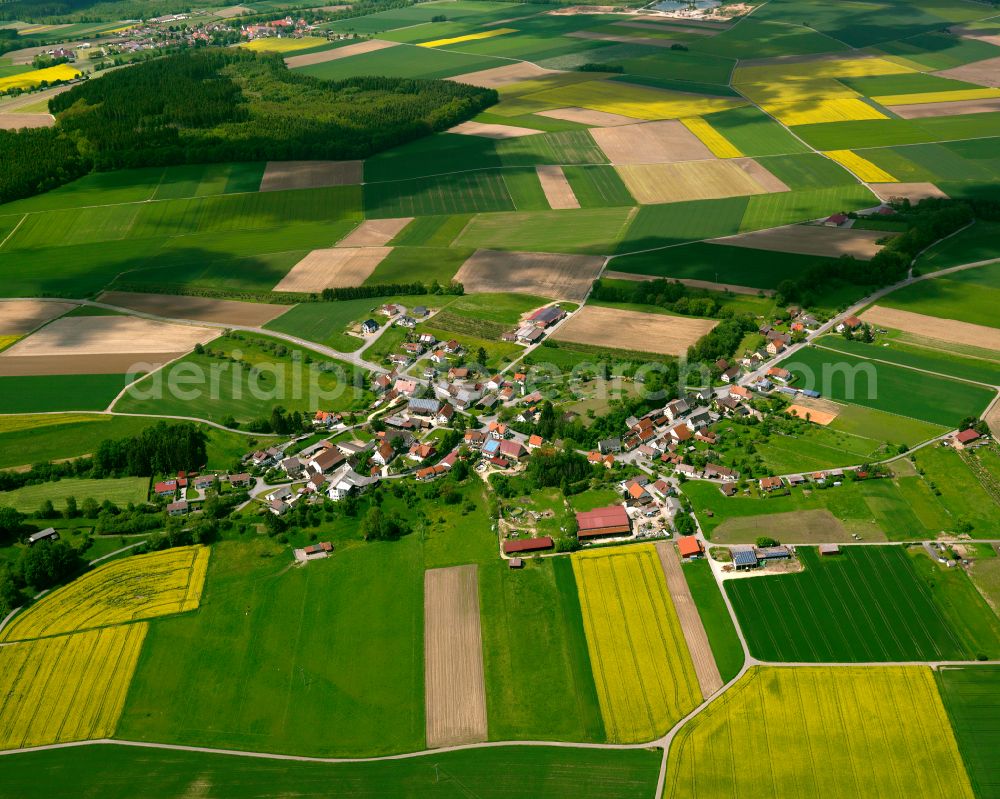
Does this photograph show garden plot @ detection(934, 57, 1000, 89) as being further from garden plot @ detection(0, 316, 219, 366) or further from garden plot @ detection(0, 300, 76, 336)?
garden plot @ detection(0, 300, 76, 336)

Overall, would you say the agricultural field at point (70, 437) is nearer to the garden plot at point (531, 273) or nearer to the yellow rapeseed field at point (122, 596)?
the yellow rapeseed field at point (122, 596)

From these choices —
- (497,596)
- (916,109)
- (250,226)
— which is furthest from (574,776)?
(916,109)

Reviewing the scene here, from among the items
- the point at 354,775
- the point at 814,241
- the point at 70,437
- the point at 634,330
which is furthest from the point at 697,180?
the point at 354,775

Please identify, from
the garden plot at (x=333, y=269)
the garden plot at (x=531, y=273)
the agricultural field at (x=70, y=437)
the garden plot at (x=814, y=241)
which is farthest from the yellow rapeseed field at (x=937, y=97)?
the agricultural field at (x=70, y=437)

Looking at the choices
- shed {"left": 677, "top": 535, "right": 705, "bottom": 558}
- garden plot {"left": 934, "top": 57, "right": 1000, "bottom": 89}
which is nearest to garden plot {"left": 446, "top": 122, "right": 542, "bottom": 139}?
garden plot {"left": 934, "top": 57, "right": 1000, "bottom": 89}

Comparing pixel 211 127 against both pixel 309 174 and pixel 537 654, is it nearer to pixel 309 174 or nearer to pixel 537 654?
pixel 309 174

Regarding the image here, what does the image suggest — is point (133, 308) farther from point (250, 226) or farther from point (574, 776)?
point (574, 776)
